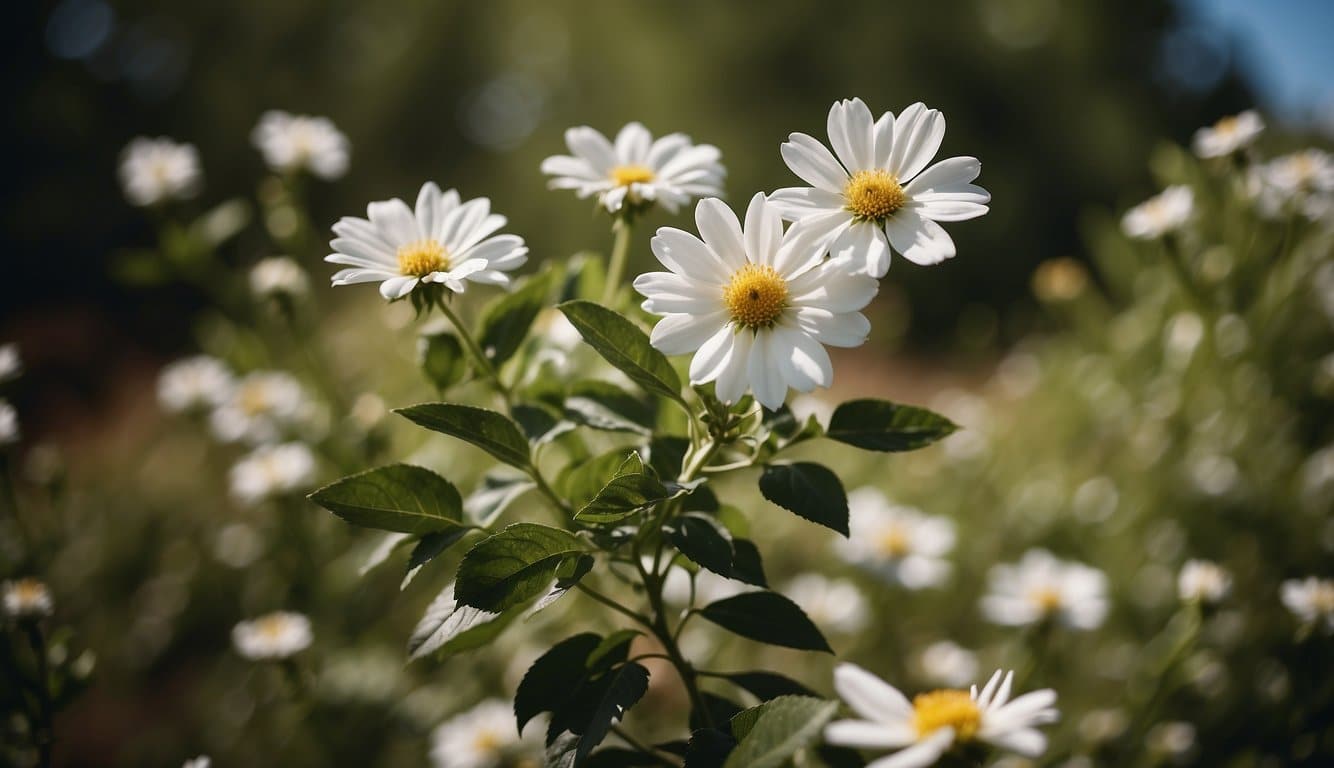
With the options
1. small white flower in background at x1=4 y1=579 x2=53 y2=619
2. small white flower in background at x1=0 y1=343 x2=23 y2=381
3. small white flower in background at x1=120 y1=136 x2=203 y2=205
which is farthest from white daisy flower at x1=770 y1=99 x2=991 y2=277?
small white flower in background at x1=120 y1=136 x2=203 y2=205

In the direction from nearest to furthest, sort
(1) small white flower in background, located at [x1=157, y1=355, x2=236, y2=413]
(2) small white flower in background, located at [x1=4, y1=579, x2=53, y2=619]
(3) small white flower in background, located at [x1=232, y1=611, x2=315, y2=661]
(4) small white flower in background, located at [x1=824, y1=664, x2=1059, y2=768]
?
(4) small white flower in background, located at [x1=824, y1=664, x2=1059, y2=768], (2) small white flower in background, located at [x1=4, y1=579, x2=53, y2=619], (3) small white flower in background, located at [x1=232, y1=611, x2=315, y2=661], (1) small white flower in background, located at [x1=157, y1=355, x2=236, y2=413]

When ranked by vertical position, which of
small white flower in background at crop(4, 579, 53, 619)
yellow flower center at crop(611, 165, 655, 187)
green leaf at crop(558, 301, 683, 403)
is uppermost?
yellow flower center at crop(611, 165, 655, 187)

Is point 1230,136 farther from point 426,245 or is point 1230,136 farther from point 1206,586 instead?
point 426,245

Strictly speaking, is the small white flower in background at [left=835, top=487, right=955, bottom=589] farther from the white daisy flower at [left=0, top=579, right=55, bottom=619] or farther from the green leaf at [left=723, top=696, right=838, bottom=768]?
the white daisy flower at [left=0, top=579, right=55, bottom=619]

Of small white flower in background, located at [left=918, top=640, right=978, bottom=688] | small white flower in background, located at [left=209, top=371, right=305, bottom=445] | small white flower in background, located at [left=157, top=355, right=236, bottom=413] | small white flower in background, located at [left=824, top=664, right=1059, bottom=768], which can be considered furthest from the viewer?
small white flower in background, located at [left=157, top=355, right=236, bottom=413]

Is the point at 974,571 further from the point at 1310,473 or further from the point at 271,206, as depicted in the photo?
the point at 271,206

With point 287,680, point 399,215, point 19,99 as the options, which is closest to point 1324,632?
point 399,215
